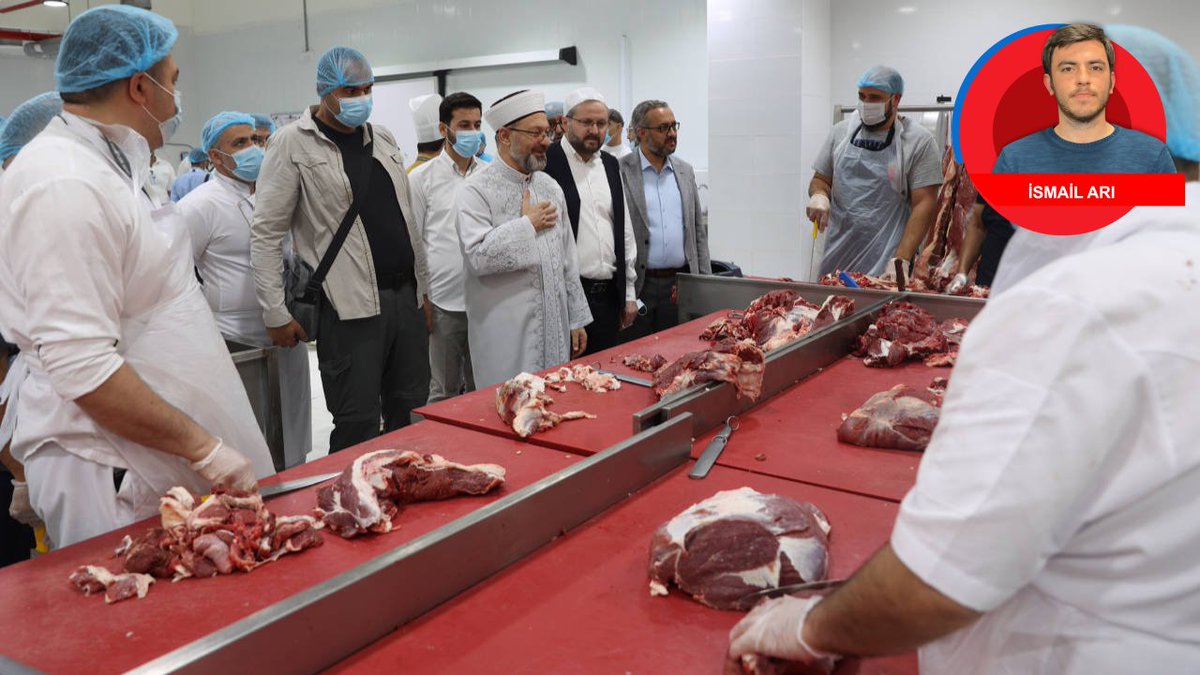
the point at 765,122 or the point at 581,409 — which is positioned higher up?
the point at 765,122

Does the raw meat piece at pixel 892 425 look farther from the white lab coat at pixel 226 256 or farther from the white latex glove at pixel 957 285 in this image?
the white lab coat at pixel 226 256

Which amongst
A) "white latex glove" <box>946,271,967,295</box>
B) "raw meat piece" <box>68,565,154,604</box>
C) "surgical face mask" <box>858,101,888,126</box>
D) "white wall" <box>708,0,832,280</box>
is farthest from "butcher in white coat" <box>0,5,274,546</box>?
"white wall" <box>708,0,832,280</box>

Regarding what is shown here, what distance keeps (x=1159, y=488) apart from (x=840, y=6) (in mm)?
6537

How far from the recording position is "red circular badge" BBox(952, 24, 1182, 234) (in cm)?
90

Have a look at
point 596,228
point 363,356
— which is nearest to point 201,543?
point 363,356

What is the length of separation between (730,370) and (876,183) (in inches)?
120

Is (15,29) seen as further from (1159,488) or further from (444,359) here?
(1159,488)

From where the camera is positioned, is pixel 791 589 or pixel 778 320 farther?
pixel 778 320

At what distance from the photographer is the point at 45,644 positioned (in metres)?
1.36

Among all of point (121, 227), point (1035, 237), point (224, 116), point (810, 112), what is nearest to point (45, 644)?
point (121, 227)

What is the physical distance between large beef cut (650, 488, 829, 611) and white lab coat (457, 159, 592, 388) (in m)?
2.20

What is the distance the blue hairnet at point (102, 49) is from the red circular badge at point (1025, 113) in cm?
192

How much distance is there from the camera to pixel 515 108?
3.78 meters

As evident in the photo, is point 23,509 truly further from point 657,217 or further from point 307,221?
point 657,217
